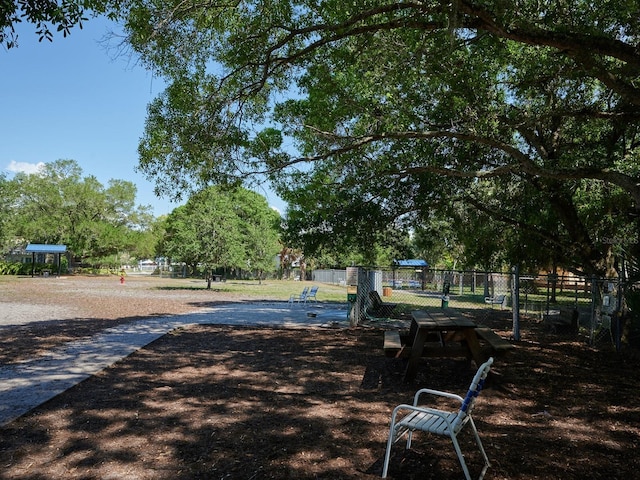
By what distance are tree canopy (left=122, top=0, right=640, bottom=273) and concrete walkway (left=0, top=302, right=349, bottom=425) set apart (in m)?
3.35

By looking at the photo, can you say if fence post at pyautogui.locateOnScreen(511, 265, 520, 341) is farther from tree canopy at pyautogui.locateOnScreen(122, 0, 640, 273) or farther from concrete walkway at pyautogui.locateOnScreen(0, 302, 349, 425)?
concrete walkway at pyautogui.locateOnScreen(0, 302, 349, 425)

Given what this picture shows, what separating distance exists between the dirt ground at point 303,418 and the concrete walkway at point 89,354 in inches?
12.4

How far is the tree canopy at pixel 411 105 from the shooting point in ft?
21.6

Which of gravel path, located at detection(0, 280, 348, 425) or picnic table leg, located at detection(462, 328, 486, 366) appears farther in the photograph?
picnic table leg, located at detection(462, 328, 486, 366)

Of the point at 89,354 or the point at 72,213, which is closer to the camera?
the point at 89,354

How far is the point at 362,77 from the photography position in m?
9.53

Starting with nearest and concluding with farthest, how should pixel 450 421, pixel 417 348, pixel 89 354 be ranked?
pixel 450 421, pixel 417 348, pixel 89 354

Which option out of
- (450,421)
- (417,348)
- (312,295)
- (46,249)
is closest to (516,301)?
(417,348)

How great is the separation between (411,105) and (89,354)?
26.1ft

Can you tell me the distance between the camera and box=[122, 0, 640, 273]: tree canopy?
657 cm

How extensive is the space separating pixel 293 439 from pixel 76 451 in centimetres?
195

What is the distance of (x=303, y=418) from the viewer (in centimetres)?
Answer: 518

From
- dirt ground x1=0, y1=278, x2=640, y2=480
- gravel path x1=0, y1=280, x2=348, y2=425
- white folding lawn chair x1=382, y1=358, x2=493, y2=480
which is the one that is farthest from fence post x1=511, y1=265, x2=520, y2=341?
white folding lawn chair x1=382, y1=358, x2=493, y2=480

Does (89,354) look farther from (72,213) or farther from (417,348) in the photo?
(72,213)
